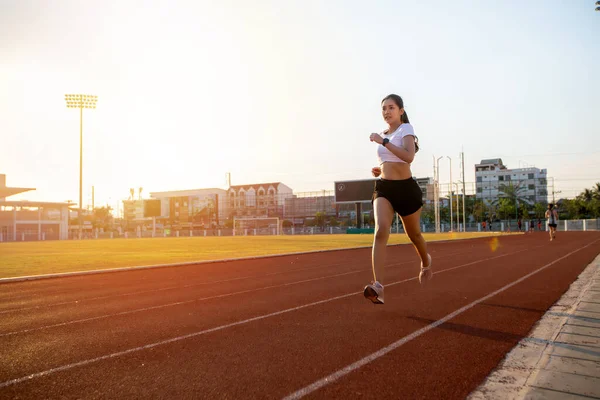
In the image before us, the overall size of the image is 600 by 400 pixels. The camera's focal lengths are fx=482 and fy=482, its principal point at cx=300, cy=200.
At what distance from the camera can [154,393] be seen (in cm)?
306

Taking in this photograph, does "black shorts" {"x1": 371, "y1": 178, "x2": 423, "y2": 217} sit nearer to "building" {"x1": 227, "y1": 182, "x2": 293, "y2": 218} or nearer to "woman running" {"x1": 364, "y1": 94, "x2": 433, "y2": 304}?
"woman running" {"x1": 364, "y1": 94, "x2": 433, "y2": 304}

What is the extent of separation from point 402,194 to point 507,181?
129m

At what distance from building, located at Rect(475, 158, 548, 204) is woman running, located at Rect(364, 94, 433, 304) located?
118194 millimetres

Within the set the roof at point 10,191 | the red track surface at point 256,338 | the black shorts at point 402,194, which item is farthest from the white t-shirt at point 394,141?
the roof at point 10,191

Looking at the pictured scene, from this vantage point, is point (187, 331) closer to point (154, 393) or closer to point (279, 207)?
point (154, 393)

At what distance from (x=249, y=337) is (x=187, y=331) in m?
0.76

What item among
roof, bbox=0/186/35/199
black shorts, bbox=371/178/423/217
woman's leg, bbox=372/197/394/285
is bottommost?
woman's leg, bbox=372/197/394/285

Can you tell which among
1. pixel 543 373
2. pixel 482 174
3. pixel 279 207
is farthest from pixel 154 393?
pixel 482 174

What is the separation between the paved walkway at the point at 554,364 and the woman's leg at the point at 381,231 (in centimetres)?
165

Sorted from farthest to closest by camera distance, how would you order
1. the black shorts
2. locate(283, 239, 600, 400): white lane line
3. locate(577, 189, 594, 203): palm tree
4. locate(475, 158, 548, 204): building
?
locate(475, 158, 548, 204): building
locate(577, 189, 594, 203): palm tree
the black shorts
locate(283, 239, 600, 400): white lane line

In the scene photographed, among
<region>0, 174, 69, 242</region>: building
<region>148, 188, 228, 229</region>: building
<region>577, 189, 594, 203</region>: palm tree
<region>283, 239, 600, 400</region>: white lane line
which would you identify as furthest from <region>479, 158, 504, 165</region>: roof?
<region>283, 239, 600, 400</region>: white lane line

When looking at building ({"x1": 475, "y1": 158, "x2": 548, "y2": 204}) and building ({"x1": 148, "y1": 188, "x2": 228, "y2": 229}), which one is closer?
building ({"x1": 475, "y1": 158, "x2": 548, "y2": 204})

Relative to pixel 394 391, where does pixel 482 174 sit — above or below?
above

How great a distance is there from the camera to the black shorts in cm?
550
